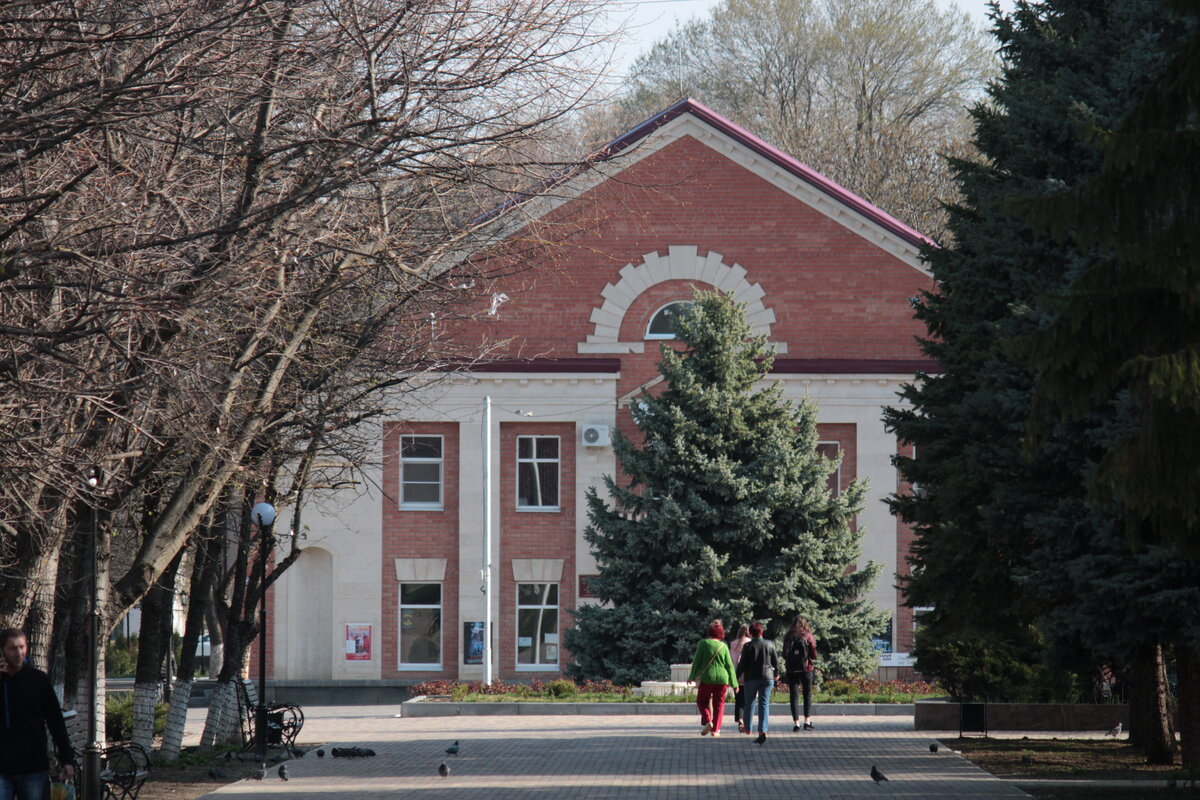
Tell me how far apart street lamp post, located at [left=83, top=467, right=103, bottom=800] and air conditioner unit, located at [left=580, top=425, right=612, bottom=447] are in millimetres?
21374

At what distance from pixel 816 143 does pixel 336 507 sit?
20782 mm

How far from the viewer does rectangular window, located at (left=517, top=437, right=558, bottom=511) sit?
3697 centimetres

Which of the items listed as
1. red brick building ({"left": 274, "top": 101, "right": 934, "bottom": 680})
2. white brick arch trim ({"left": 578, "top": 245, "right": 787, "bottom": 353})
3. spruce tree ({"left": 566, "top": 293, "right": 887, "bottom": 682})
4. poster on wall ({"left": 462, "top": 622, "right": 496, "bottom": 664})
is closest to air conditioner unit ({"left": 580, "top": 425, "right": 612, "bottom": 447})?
red brick building ({"left": 274, "top": 101, "right": 934, "bottom": 680})

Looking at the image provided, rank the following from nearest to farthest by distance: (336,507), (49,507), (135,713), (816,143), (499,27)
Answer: (499,27), (49,507), (135,713), (336,507), (816,143)

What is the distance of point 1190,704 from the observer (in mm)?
15344

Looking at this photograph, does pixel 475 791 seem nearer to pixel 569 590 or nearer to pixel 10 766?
pixel 10 766

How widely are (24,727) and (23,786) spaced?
14.1 inches

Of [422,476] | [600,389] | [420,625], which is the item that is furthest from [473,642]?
[600,389]

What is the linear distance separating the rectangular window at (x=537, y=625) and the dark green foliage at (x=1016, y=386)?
16.8 meters

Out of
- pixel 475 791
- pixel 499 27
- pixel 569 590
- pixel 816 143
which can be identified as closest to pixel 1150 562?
pixel 475 791

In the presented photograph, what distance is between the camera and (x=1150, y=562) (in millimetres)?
14188

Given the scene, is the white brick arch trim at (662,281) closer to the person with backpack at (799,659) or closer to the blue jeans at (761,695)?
the person with backpack at (799,659)

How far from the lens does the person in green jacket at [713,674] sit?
20.8 meters

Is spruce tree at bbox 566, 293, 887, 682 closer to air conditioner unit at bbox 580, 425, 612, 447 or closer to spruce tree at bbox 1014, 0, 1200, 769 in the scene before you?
air conditioner unit at bbox 580, 425, 612, 447
